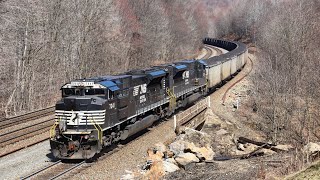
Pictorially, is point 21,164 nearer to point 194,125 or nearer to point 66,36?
point 194,125

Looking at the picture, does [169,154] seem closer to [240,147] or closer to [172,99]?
[240,147]

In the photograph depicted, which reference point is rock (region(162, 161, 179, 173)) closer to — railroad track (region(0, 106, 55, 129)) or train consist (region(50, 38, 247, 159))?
train consist (region(50, 38, 247, 159))

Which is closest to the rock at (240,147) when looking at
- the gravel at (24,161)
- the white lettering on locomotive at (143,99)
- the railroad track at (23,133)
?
the white lettering on locomotive at (143,99)

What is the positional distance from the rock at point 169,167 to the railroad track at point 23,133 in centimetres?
897

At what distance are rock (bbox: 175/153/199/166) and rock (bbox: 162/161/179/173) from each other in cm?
33

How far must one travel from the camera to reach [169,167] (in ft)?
50.8

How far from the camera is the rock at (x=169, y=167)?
597 inches

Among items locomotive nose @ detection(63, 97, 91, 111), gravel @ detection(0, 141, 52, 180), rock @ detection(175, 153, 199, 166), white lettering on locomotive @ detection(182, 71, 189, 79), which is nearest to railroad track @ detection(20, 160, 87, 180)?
gravel @ detection(0, 141, 52, 180)

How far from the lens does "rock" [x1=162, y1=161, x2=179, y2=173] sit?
15.2 meters

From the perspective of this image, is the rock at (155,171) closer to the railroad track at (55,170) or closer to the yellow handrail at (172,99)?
the railroad track at (55,170)

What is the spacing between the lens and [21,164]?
1599 centimetres

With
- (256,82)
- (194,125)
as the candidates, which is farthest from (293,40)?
(194,125)

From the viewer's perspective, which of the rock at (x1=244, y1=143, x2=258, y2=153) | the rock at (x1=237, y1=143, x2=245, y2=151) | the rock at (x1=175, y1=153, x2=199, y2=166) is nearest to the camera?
the rock at (x1=175, y1=153, x2=199, y2=166)

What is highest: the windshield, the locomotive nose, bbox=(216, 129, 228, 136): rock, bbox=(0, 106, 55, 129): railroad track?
the windshield
